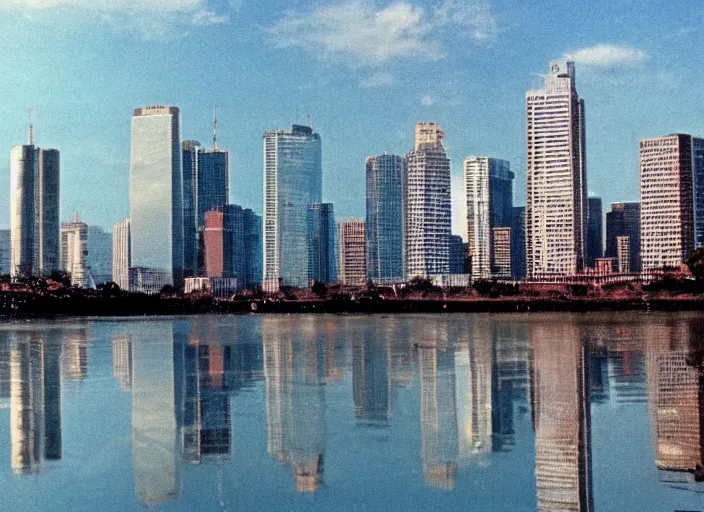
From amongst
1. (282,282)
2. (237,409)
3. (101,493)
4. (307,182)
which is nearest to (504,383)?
(237,409)

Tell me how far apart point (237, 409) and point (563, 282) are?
10778 centimetres

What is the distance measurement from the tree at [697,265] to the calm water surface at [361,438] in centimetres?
7489

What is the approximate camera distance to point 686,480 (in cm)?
741

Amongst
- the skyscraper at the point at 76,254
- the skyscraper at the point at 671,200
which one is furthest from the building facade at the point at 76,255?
the skyscraper at the point at 671,200

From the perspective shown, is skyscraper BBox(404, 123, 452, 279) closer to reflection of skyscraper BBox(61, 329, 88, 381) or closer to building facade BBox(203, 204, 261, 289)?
building facade BBox(203, 204, 261, 289)

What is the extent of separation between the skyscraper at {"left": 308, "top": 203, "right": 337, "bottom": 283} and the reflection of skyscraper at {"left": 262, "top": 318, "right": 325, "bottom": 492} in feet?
459

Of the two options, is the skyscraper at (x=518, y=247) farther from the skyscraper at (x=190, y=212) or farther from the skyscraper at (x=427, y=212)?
the skyscraper at (x=190, y=212)

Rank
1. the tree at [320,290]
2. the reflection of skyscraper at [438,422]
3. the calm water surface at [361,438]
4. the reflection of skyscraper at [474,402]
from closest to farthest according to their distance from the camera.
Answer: the calm water surface at [361,438]
the reflection of skyscraper at [438,422]
the reflection of skyscraper at [474,402]
the tree at [320,290]

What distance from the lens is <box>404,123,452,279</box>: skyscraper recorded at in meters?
144

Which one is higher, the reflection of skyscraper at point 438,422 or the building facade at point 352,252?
the building facade at point 352,252

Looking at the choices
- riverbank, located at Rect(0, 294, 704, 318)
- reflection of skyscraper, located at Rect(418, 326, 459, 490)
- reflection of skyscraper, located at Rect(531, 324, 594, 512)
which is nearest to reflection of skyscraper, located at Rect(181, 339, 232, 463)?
reflection of skyscraper, located at Rect(418, 326, 459, 490)

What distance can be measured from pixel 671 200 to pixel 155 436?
117067mm

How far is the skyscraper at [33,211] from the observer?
15525 centimetres

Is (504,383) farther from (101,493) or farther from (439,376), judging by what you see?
(101,493)
